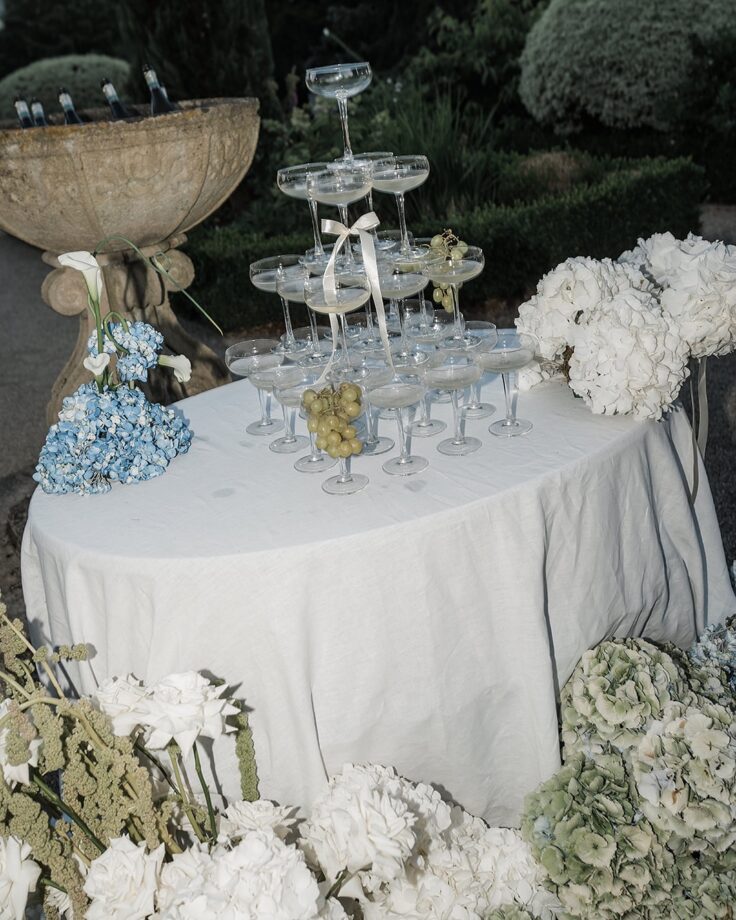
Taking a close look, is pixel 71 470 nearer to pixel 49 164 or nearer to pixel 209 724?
pixel 209 724

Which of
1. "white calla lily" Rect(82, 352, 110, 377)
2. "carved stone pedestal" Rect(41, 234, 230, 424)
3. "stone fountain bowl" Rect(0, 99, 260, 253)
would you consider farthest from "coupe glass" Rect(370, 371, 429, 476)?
"carved stone pedestal" Rect(41, 234, 230, 424)

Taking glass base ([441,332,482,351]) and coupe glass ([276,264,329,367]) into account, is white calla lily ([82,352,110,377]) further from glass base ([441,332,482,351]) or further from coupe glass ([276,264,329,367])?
glass base ([441,332,482,351])

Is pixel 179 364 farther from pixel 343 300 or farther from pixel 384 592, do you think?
pixel 384 592

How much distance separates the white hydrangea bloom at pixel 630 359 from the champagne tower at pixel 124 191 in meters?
2.18

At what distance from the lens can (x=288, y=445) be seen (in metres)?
2.78

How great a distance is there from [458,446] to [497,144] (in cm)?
953

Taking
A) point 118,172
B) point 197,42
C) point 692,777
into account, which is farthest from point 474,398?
point 197,42

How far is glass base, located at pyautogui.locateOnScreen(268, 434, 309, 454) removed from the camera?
9.04 feet

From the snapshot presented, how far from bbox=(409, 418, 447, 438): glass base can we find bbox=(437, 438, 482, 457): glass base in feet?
0.31

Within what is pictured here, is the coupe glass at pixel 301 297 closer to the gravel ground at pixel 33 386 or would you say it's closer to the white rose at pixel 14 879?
the white rose at pixel 14 879

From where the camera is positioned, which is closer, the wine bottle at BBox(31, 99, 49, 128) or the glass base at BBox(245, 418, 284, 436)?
the glass base at BBox(245, 418, 284, 436)

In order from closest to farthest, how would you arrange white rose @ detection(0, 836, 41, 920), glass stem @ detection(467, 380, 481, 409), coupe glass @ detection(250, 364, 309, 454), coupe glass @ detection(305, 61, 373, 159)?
white rose @ detection(0, 836, 41, 920) → coupe glass @ detection(250, 364, 309, 454) → glass stem @ detection(467, 380, 481, 409) → coupe glass @ detection(305, 61, 373, 159)

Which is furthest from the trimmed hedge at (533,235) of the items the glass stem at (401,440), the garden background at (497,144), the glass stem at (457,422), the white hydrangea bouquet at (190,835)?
the white hydrangea bouquet at (190,835)

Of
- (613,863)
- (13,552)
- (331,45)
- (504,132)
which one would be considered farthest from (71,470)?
(331,45)
